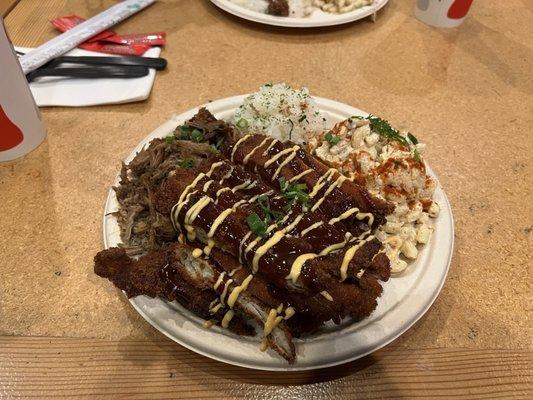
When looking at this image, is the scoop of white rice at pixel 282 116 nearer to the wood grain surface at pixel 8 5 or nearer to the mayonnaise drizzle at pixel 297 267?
the mayonnaise drizzle at pixel 297 267

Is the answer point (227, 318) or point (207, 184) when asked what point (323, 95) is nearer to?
point (207, 184)

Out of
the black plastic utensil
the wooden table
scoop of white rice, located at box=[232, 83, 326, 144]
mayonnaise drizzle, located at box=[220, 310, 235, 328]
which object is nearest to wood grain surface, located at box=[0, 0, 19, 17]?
the wooden table

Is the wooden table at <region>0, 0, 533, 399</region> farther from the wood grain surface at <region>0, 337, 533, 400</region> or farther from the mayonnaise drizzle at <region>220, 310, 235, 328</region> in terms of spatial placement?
the mayonnaise drizzle at <region>220, 310, 235, 328</region>

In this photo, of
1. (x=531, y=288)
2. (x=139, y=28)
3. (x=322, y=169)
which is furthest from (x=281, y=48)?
(x=531, y=288)

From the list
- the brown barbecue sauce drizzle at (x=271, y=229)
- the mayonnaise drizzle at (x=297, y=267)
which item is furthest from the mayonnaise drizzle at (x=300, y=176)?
the mayonnaise drizzle at (x=297, y=267)

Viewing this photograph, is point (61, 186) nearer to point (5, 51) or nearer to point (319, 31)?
point (5, 51)

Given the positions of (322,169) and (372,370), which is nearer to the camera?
(372,370)
